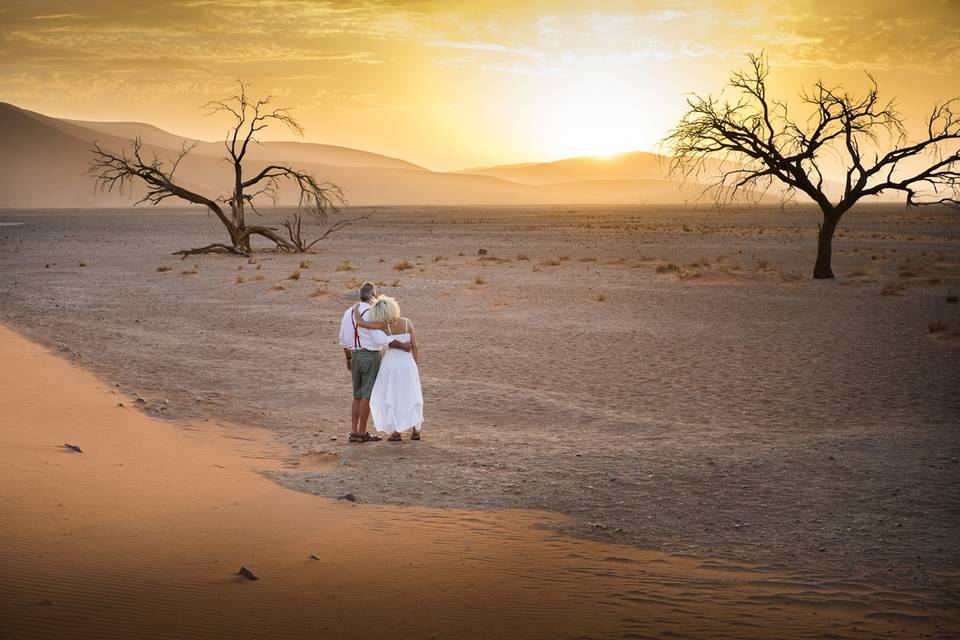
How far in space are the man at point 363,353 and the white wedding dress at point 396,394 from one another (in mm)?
98

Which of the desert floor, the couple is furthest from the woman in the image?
the desert floor

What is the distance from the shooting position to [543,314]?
2314cm

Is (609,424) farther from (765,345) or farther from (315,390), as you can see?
(765,345)

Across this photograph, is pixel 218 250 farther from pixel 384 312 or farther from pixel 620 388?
pixel 384 312

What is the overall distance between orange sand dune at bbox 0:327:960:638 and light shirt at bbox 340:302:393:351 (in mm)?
2214

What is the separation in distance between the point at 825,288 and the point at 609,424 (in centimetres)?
1849

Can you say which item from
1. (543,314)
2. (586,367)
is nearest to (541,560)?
(586,367)

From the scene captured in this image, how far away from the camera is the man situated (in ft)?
33.8

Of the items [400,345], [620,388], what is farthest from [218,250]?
[400,345]

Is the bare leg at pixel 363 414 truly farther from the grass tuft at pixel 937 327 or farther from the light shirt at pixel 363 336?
the grass tuft at pixel 937 327

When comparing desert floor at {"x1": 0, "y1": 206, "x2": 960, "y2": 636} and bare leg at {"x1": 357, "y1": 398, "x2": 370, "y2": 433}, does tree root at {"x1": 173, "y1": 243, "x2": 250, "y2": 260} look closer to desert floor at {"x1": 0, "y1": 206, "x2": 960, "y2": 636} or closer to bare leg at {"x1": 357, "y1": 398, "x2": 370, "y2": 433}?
desert floor at {"x1": 0, "y1": 206, "x2": 960, "y2": 636}

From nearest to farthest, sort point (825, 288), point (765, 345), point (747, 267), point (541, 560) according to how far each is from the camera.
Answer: point (541, 560) < point (765, 345) < point (825, 288) < point (747, 267)

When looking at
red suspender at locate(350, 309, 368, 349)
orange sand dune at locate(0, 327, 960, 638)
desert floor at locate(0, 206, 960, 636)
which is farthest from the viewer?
red suspender at locate(350, 309, 368, 349)

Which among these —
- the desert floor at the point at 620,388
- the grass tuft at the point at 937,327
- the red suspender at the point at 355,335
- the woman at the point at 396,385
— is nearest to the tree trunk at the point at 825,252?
the desert floor at the point at 620,388
